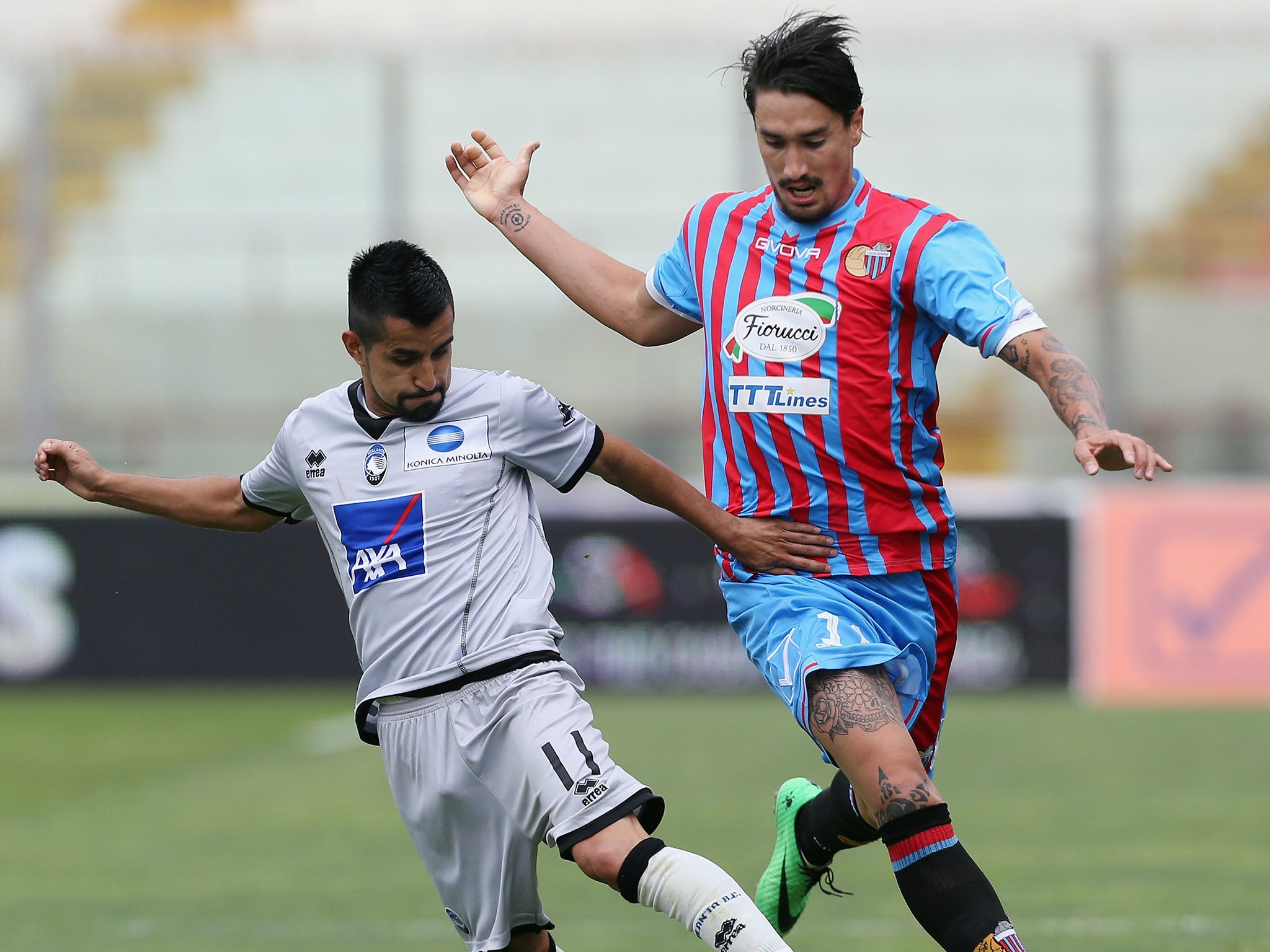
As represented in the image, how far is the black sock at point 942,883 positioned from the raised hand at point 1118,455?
0.84 m

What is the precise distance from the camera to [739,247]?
423 cm

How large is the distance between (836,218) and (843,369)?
14.0 inches

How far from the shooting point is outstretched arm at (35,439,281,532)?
425 centimetres

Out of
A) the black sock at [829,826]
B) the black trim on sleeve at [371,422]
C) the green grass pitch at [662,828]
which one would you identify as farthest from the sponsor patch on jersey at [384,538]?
the green grass pitch at [662,828]

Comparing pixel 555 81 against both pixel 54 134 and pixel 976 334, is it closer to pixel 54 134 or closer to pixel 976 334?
pixel 54 134

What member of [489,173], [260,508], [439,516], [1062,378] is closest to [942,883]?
[1062,378]

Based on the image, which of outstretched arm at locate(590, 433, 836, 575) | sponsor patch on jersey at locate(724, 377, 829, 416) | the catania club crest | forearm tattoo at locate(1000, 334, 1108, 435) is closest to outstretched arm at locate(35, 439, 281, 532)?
outstretched arm at locate(590, 433, 836, 575)

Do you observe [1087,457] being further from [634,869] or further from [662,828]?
[662,828]

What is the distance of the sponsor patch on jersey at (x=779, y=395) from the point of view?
404 cm

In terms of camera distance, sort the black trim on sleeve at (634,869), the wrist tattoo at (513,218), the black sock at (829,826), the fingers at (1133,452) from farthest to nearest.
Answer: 1. the black sock at (829,826)
2. the wrist tattoo at (513,218)
3. the black trim on sleeve at (634,869)
4. the fingers at (1133,452)

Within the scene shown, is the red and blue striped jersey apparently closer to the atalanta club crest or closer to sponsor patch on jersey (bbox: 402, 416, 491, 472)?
sponsor patch on jersey (bbox: 402, 416, 491, 472)

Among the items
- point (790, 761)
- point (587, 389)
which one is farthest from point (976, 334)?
point (587, 389)

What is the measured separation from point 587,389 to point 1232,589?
5.57 meters

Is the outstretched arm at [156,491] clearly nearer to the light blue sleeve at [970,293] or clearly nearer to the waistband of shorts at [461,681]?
the waistband of shorts at [461,681]
